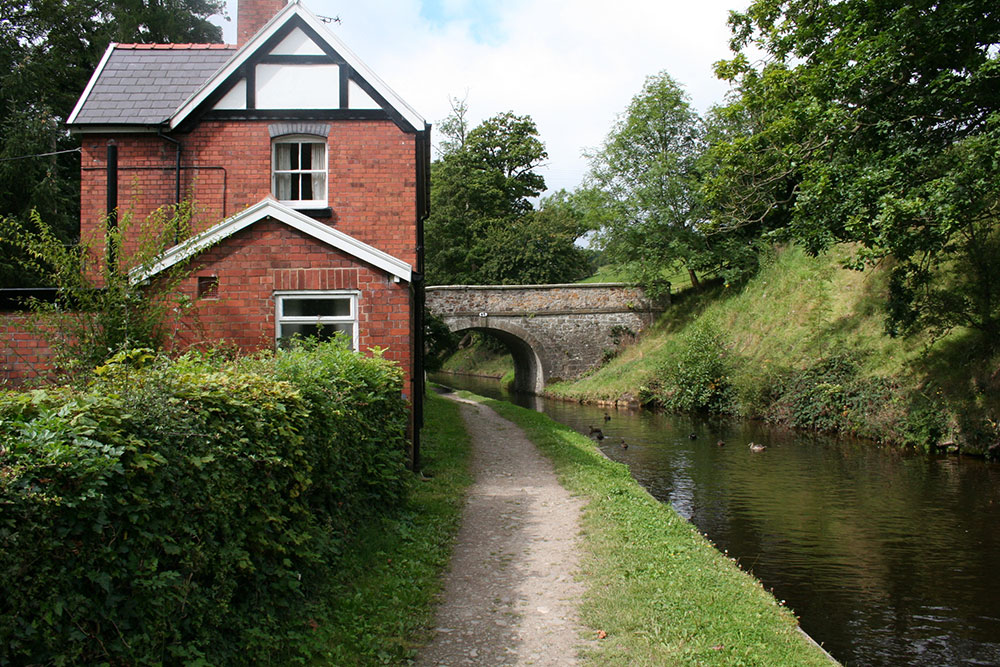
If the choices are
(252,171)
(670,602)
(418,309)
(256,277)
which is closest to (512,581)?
(670,602)

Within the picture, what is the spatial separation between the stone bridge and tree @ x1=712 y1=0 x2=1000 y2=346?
1571 centimetres

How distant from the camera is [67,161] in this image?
25.9 m

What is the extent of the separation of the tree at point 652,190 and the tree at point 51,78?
18.4 meters

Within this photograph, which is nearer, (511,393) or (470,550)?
(470,550)

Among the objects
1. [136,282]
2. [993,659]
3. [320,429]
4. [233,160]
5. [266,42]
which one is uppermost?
Answer: [266,42]

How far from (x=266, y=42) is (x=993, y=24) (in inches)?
510

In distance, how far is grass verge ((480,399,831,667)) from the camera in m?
4.69

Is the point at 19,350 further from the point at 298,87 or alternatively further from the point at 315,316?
the point at 298,87

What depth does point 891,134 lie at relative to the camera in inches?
551

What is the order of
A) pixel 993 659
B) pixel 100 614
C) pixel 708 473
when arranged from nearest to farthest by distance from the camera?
1. pixel 100 614
2. pixel 993 659
3. pixel 708 473

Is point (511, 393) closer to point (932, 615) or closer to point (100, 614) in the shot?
point (932, 615)

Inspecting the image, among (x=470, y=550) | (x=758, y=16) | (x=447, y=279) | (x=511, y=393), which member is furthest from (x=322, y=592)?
(x=447, y=279)

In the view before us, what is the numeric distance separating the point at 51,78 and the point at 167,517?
88.2 ft

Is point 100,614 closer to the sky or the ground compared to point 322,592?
closer to the sky
